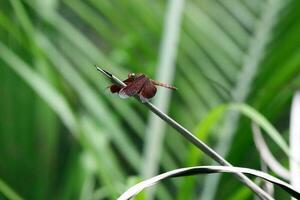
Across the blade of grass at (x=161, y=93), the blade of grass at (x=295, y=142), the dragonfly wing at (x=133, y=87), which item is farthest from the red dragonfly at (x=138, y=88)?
the blade of grass at (x=161, y=93)

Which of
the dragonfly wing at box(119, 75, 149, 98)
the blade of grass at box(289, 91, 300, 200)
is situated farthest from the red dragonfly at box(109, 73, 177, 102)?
the blade of grass at box(289, 91, 300, 200)

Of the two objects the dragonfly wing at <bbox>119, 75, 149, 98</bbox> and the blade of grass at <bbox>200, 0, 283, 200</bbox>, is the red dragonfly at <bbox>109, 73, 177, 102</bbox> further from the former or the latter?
the blade of grass at <bbox>200, 0, 283, 200</bbox>

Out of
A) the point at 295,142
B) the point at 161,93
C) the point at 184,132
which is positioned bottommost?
the point at 184,132

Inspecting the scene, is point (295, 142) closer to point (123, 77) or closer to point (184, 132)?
→ point (184, 132)

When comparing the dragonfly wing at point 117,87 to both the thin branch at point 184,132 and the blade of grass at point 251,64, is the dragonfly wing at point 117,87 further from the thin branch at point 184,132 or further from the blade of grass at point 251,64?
A: the blade of grass at point 251,64

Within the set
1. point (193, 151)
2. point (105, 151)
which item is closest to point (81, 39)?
point (105, 151)

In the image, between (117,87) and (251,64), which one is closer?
(117,87)

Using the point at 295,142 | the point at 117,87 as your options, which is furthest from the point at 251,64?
the point at 117,87
